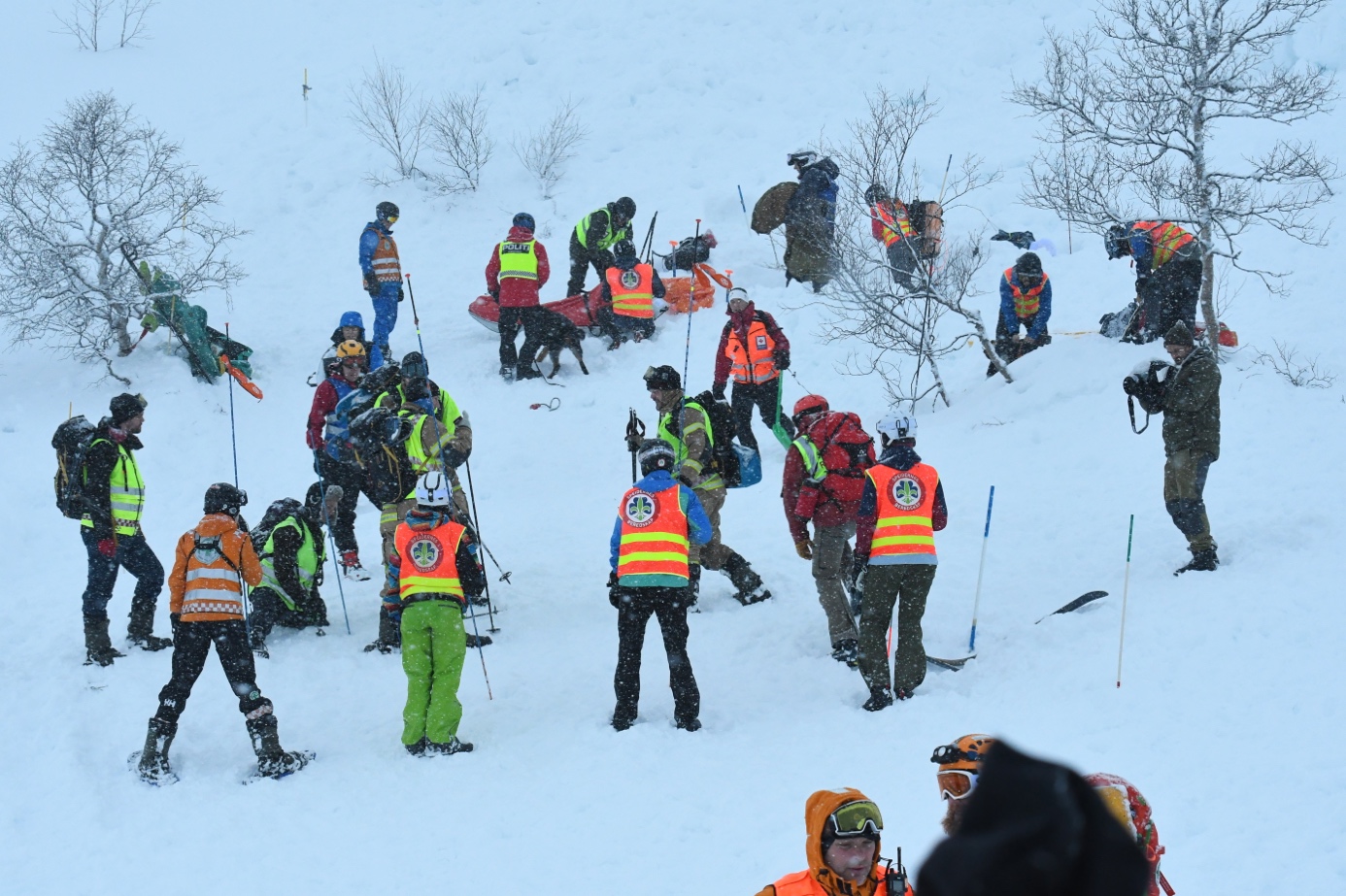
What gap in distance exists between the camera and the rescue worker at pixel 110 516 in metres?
7.77

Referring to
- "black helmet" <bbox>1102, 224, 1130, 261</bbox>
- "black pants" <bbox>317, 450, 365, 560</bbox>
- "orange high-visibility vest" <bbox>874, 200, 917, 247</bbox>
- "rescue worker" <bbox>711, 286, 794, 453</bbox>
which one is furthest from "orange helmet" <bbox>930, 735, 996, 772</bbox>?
"orange high-visibility vest" <bbox>874, 200, 917, 247</bbox>

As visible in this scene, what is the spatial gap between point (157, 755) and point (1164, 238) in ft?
31.6

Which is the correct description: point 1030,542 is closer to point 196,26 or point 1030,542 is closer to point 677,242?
point 677,242

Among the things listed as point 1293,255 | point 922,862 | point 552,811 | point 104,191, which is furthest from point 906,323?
point 922,862

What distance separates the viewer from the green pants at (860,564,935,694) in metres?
6.82

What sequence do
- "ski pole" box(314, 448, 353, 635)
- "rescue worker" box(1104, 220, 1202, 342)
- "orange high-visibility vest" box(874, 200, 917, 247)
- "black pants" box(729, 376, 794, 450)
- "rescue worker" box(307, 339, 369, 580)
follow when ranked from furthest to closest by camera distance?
"orange high-visibility vest" box(874, 200, 917, 247) < "rescue worker" box(1104, 220, 1202, 342) < "black pants" box(729, 376, 794, 450) < "rescue worker" box(307, 339, 369, 580) < "ski pole" box(314, 448, 353, 635)

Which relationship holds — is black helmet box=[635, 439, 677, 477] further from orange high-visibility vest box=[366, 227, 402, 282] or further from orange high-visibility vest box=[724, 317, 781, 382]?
orange high-visibility vest box=[366, 227, 402, 282]

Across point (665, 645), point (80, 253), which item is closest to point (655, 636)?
point (665, 645)

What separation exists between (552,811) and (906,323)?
7362mm

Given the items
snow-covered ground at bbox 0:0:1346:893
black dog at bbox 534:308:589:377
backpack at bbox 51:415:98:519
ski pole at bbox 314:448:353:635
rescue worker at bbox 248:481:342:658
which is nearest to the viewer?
snow-covered ground at bbox 0:0:1346:893

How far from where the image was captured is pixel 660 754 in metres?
6.47

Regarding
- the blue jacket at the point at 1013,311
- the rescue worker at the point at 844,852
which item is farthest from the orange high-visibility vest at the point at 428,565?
A: the blue jacket at the point at 1013,311

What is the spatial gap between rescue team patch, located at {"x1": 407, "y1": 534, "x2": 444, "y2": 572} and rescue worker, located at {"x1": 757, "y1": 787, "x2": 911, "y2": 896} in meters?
3.89

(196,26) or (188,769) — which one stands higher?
(196,26)
